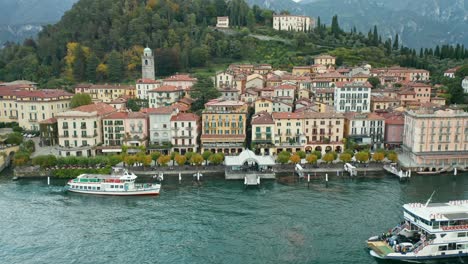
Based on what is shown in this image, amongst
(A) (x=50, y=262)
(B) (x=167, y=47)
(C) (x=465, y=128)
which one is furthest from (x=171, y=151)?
(B) (x=167, y=47)

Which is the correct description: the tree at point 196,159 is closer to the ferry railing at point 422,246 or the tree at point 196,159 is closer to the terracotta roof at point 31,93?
the ferry railing at point 422,246

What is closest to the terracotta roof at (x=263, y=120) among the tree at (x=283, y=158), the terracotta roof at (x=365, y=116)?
the tree at (x=283, y=158)

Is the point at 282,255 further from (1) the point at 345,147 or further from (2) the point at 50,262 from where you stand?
(1) the point at 345,147

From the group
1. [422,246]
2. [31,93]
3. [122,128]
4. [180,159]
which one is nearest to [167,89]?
[122,128]

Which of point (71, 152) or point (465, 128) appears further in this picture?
point (71, 152)

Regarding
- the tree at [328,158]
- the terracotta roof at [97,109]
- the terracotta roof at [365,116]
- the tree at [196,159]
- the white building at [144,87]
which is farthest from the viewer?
the white building at [144,87]

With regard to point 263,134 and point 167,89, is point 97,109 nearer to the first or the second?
point 167,89
